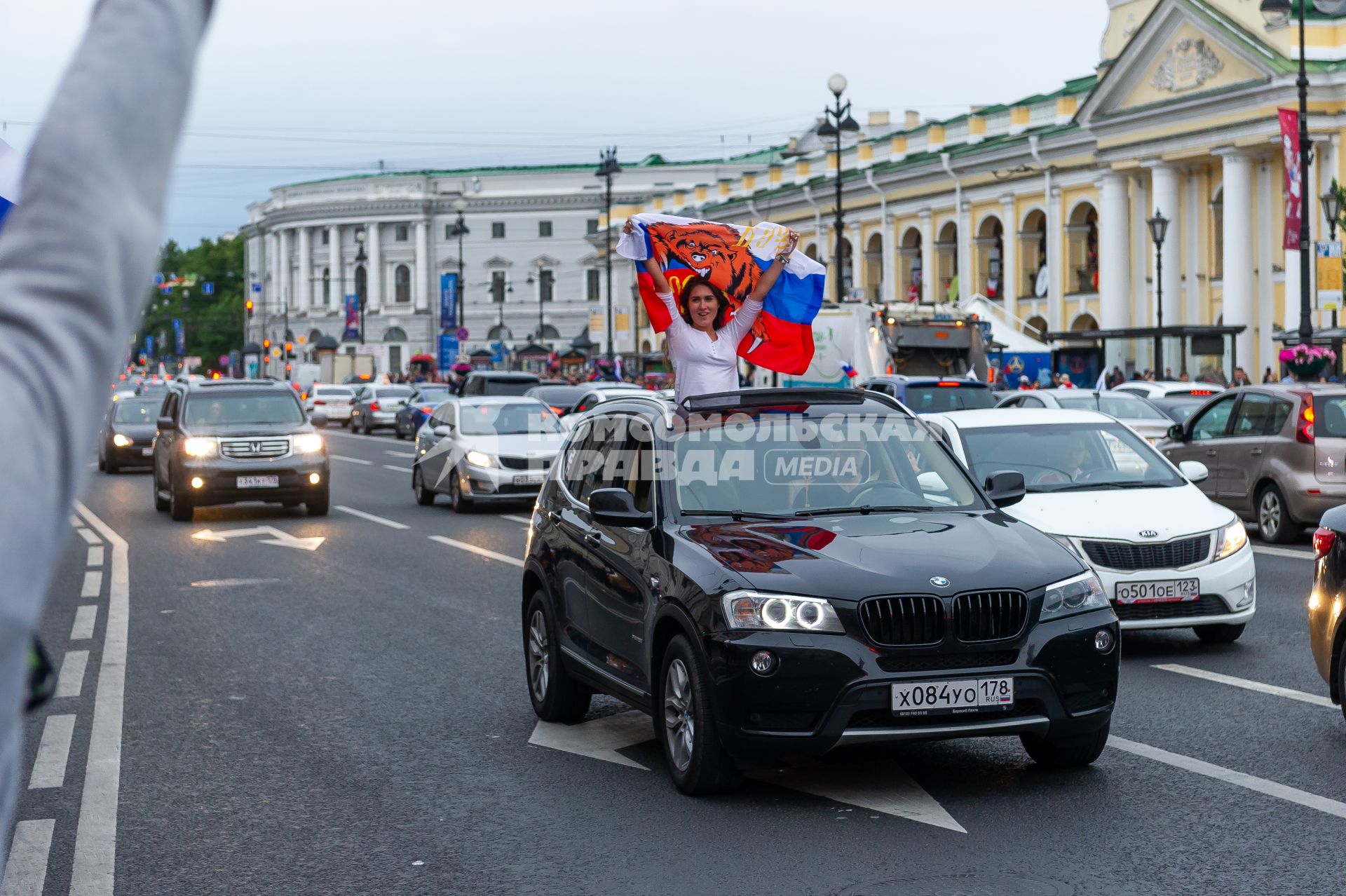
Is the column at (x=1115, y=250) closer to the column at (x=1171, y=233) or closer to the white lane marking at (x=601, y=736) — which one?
the column at (x=1171, y=233)

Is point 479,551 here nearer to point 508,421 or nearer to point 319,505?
point 319,505

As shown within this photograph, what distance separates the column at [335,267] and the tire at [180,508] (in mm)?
118742

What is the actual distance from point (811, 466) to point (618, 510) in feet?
3.43

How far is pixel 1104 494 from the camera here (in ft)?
37.3

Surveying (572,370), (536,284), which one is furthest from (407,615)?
(536,284)

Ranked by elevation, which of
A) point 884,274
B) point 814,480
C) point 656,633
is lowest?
point 656,633

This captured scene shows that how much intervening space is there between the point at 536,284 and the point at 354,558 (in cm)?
12157

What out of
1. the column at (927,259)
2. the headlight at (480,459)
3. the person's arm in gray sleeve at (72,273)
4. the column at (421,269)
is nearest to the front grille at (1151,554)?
the person's arm in gray sleeve at (72,273)

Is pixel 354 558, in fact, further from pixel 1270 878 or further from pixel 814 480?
pixel 1270 878

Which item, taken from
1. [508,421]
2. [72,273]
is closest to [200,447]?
[508,421]

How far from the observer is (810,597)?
6.71 m

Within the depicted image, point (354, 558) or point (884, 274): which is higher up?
point (884, 274)

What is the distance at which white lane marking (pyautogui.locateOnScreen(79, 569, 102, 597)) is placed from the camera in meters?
14.8

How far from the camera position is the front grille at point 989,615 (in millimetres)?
6746
